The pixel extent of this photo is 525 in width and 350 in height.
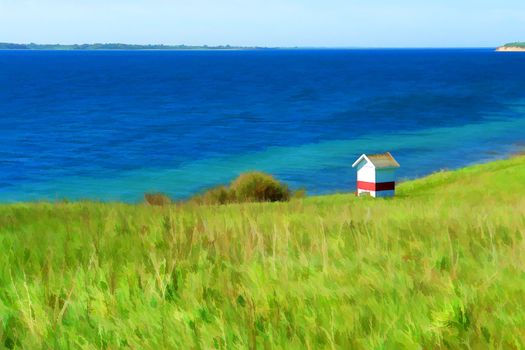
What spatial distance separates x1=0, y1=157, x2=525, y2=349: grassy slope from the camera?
311cm

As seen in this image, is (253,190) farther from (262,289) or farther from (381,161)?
(262,289)

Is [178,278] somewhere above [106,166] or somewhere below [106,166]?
above

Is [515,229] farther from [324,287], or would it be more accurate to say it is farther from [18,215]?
[18,215]

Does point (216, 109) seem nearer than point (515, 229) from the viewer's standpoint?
No

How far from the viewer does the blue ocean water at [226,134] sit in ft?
209

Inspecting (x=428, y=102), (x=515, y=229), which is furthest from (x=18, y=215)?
(x=428, y=102)

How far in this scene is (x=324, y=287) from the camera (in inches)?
151

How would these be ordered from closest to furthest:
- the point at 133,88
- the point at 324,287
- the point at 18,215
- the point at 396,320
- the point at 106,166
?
the point at 396,320 → the point at 324,287 → the point at 18,215 → the point at 106,166 → the point at 133,88

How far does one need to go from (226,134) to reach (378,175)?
59168mm

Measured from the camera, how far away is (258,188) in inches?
1556

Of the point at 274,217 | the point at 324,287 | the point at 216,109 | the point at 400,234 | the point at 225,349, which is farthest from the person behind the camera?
the point at 216,109

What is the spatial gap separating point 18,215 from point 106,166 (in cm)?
6268

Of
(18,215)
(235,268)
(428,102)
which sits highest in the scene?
(235,268)

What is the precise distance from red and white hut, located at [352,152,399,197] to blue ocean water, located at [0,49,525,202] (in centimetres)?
1904
